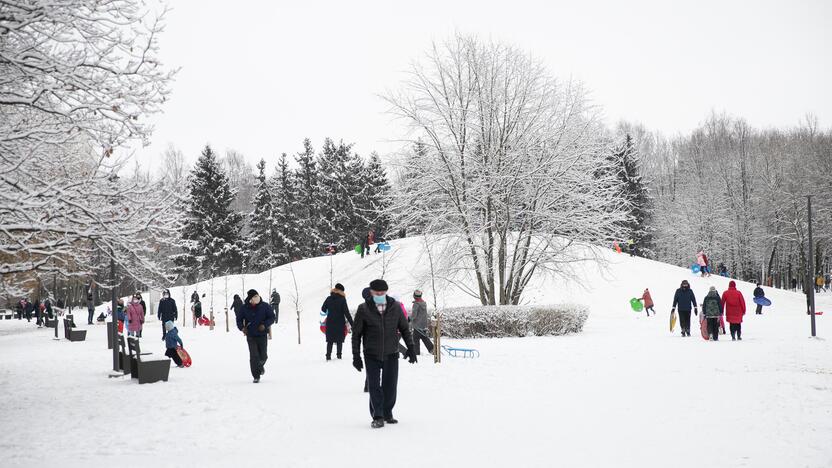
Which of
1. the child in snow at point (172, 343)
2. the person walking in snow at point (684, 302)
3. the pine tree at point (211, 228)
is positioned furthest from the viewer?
the pine tree at point (211, 228)

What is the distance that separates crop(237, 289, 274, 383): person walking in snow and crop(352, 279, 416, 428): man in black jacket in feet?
14.8

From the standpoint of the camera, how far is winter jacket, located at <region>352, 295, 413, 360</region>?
27.6ft

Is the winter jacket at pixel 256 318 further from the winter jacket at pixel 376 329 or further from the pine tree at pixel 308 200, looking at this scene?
the pine tree at pixel 308 200

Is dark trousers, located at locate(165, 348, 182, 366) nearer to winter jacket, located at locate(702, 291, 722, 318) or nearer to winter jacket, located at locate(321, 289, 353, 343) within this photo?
winter jacket, located at locate(321, 289, 353, 343)

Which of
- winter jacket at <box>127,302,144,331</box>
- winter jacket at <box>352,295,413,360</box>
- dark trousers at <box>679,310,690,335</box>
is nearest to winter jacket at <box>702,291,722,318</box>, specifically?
dark trousers at <box>679,310,690,335</box>

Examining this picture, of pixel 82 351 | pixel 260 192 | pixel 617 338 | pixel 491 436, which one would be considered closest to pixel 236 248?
pixel 260 192

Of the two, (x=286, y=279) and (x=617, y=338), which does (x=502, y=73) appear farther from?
(x=286, y=279)

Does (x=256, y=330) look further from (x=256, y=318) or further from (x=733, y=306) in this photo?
(x=733, y=306)

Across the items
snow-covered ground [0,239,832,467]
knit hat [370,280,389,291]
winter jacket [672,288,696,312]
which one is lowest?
snow-covered ground [0,239,832,467]

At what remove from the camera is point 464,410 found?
920 centimetres

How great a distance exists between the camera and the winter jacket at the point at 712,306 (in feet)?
61.1

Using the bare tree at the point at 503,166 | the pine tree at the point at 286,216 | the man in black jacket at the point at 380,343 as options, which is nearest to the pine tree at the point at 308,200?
the pine tree at the point at 286,216

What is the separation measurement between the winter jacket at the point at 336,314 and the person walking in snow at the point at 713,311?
34.4ft

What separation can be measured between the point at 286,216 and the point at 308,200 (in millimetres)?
3905
